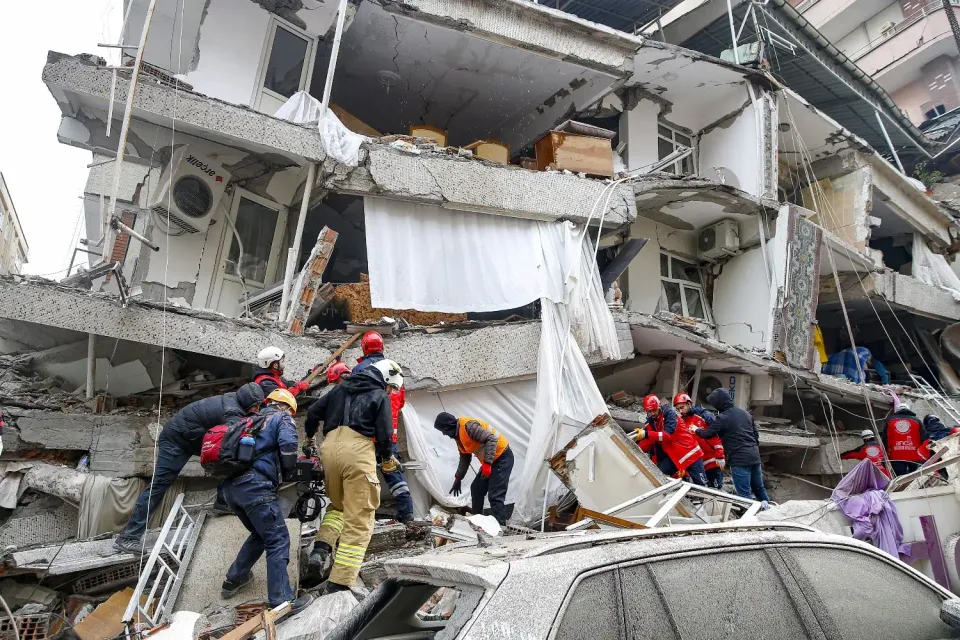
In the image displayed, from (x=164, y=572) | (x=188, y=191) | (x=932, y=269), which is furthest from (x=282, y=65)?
(x=932, y=269)

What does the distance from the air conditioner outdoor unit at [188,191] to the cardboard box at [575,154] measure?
16.8 ft

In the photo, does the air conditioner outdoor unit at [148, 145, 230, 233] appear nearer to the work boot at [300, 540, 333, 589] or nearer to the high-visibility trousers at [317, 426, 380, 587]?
the high-visibility trousers at [317, 426, 380, 587]

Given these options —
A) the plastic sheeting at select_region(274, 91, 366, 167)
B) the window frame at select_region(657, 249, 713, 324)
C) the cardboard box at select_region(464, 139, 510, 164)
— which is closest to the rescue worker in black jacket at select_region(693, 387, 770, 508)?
the window frame at select_region(657, 249, 713, 324)

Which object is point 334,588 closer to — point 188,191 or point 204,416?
point 204,416

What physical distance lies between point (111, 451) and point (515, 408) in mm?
4742

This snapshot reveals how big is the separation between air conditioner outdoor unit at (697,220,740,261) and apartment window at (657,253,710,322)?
517 mm

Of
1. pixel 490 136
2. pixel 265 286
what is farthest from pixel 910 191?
pixel 265 286

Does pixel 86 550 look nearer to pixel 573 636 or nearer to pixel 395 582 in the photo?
pixel 395 582

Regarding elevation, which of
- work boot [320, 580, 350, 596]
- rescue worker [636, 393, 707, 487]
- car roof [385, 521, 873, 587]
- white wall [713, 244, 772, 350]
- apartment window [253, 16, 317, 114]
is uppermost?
apartment window [253, 16, 317, 114]

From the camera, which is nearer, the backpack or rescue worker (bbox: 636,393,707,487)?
the backpack

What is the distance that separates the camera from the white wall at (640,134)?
12016 mm

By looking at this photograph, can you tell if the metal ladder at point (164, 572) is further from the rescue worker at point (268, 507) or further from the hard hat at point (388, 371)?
the hard hat at point (388, 371)

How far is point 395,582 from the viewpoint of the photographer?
8.41 ft

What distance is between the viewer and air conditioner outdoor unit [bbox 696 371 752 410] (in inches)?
426
